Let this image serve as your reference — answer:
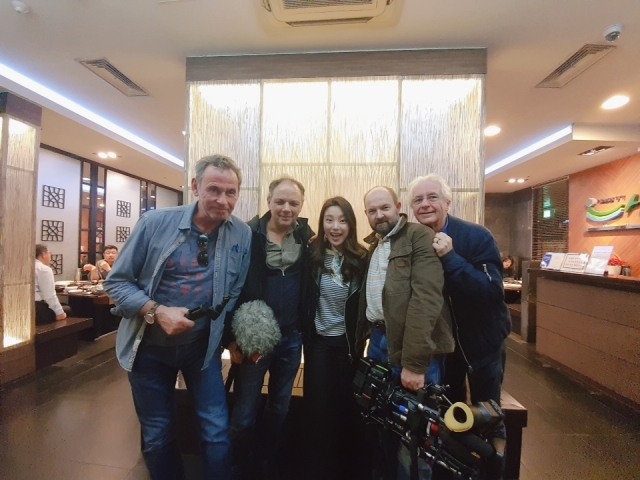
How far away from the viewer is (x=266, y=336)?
1.55 meters

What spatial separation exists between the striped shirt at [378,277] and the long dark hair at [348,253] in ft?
0.35

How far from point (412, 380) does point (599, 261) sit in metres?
3.69

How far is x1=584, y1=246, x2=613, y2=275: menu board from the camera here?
3.71 m

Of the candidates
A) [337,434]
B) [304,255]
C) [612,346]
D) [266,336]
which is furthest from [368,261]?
[612,346]

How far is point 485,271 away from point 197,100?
263 cm

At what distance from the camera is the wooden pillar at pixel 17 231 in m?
3.32

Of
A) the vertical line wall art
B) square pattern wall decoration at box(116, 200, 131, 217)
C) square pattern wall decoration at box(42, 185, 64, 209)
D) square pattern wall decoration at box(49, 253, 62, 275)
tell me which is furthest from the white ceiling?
square pattern wall decoration at box(116, 200, 131, 217)

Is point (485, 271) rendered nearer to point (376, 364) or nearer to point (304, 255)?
point (376, 364)

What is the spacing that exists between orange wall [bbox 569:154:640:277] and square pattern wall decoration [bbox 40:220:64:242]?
9.15 meters

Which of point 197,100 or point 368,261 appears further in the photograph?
point 197,100

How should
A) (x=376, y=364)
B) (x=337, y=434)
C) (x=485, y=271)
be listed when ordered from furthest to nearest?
(x=337, y=434) → (x=485, y=271) → (x=376, y=364)

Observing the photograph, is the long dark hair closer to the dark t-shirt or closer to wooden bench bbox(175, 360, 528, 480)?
the dark t-shirt

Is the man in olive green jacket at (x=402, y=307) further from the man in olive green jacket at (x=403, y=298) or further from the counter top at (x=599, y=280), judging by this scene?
the counter top at (x=599, y=280)

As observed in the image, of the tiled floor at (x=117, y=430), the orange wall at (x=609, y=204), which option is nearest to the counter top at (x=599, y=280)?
the tiled floor at (x=117, y=430)
